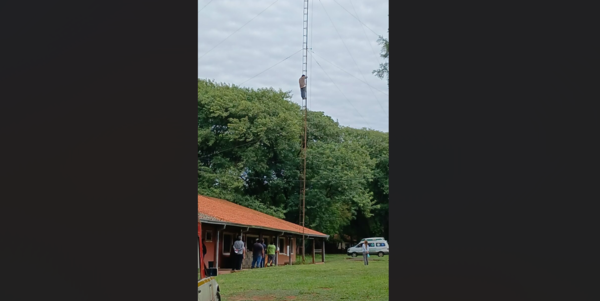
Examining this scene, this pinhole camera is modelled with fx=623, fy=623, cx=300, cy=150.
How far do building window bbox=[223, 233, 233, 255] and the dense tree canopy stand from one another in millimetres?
5372

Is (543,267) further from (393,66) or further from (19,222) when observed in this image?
(19,222)

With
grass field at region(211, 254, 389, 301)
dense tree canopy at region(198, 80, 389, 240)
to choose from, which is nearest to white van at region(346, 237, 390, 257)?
dense tree canopy at region(198, 80, 389, 240)

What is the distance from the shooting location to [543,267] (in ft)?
8.44

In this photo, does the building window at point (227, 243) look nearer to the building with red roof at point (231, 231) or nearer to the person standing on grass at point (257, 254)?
the building with red roof at point (231, 231)

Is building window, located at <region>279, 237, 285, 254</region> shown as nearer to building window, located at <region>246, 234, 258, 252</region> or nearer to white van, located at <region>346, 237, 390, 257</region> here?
building window, located at <region>246, 234, 258, 252</region>

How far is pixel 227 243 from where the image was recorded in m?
16.1

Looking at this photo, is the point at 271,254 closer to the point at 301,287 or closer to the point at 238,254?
the point at 238,254

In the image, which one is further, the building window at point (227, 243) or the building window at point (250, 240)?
the building window at point (250, 240)

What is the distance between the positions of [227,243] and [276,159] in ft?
26.0

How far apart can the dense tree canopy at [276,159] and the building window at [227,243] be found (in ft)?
17.6

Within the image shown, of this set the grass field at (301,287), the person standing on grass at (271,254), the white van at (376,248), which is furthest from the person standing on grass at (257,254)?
the white van at (376,248)

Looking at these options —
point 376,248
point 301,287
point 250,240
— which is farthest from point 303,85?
point 301,287

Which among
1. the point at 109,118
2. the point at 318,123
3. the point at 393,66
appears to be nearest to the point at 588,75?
the point at 393,66

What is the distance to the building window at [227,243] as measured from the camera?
16.0 meters
